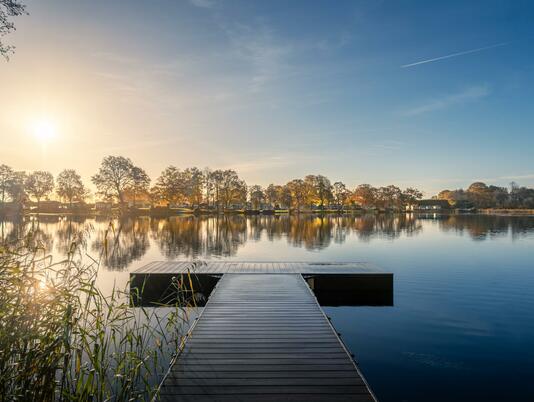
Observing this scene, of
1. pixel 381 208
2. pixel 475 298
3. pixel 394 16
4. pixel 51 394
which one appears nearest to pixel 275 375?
pixel 51 394

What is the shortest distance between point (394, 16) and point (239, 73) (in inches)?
512

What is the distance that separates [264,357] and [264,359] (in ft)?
0.19

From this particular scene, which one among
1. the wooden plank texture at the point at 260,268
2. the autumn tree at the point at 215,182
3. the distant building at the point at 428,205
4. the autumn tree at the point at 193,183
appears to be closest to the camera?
the wooden plank texture at the point at 260,268

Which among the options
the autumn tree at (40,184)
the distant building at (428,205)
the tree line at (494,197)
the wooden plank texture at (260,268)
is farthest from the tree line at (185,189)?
the wooden plank texture at (260,268)

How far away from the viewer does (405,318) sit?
408 inches

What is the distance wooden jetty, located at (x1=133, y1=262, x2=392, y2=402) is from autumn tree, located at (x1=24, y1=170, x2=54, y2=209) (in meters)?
104

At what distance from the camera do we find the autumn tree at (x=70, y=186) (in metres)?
96.4

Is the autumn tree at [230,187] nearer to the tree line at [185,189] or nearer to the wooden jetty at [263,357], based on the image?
the tree line at [185,189]

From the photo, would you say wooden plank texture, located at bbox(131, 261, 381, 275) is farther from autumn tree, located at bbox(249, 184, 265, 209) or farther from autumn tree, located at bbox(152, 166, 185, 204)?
autumn tree, located at bbox(249, 184, 265, 209)

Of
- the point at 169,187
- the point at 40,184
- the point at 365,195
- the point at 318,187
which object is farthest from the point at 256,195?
the point at 40,184

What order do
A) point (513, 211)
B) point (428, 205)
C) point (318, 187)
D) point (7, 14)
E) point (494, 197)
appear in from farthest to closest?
point (428, 205) < point (494, 197) < point (318, 187) < point (513, 211) < point (7, 14)

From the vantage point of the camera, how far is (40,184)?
3760 inches

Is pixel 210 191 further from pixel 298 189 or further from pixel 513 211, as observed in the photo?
pixel 513 211

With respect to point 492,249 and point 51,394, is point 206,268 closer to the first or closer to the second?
point 51,394
